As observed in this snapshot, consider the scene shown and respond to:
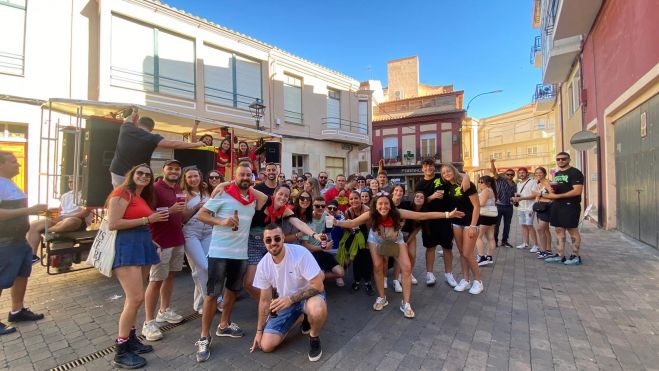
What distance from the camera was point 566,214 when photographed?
18.7 ft

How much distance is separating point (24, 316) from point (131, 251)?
84.6 inches

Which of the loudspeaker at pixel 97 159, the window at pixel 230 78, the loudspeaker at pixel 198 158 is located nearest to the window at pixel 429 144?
the window at pixel 230 78

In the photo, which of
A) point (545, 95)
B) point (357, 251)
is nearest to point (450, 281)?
point (357, 251)

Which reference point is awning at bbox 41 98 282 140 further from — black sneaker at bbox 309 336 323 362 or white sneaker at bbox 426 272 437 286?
white sneaker at bbox 426 272 437 286

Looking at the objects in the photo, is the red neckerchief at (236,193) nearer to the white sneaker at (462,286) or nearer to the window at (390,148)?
the white sneaker at (462,286)

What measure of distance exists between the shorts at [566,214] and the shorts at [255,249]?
5.41 meters

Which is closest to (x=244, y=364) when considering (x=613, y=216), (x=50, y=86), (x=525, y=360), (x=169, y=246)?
(x=169, y=246)

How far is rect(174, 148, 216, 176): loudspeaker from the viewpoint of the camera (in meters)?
6.97

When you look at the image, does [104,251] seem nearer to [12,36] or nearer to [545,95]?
Result: [12,36]

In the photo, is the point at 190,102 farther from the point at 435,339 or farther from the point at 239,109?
the point at 435,339

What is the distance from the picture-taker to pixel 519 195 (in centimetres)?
703

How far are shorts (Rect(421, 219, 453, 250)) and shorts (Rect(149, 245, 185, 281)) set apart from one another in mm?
3338

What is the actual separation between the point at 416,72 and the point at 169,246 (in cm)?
3589

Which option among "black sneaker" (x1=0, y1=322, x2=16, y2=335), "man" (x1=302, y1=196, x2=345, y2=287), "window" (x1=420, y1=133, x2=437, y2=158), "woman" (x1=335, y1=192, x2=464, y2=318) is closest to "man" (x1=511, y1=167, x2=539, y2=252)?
"woman" (x1=335, y1=192, x2=464, y2=318)
